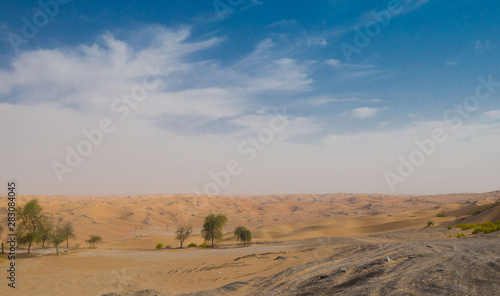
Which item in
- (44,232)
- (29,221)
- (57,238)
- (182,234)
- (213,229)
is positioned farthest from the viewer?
(182,234)

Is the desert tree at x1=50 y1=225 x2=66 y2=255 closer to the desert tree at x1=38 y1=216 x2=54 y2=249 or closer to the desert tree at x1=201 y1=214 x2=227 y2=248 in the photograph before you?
the desert tree at x1=38 y1=216 x2=54 y2=249

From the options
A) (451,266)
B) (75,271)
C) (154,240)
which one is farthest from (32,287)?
(154,240)

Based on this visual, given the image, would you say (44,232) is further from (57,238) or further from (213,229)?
(213,229)

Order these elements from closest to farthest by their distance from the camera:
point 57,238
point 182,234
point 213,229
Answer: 1. point 57,238
2. point 213,229
3. point 182,234

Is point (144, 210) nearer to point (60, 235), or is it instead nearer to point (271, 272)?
point (60, 235)

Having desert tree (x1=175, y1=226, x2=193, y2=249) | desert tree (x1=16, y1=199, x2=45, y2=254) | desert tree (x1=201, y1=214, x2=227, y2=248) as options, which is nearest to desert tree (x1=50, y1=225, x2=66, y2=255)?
desert tree (x1=16, y1=199, x2=45, y2=254)

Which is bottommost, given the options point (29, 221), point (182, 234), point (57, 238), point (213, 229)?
point (182, 234)

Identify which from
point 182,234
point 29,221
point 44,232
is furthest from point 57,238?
point 182,234

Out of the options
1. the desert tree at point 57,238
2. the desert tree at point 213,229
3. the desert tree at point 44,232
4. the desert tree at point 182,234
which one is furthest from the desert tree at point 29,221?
the desert tree at point 213,229

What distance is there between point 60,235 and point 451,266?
36.2m

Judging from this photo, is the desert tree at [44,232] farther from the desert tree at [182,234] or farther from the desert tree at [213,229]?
the desert tree at [213,229]

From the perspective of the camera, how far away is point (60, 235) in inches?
1256

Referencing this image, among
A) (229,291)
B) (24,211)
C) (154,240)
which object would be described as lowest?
(154,240)

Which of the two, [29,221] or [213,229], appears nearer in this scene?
[29,221]
